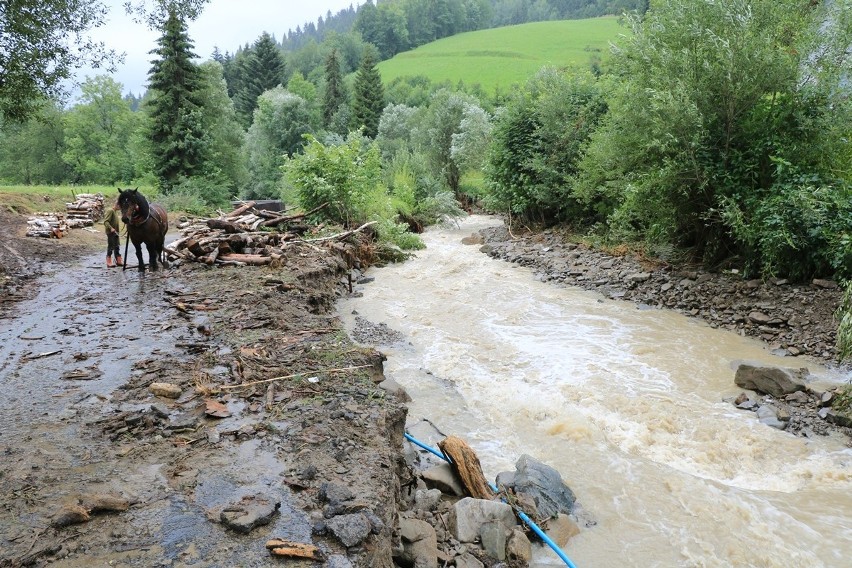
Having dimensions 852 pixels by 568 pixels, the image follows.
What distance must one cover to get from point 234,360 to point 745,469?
6471mm

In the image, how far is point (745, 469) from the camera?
627 centimetres

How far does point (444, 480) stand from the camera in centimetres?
541

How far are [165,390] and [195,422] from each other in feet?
2.68

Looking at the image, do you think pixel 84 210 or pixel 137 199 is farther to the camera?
pixel 84 210

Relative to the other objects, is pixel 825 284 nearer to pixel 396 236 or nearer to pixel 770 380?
pixel 770 380

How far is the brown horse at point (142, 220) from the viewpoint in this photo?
34.0 ft

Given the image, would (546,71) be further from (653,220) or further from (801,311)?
(801,311)

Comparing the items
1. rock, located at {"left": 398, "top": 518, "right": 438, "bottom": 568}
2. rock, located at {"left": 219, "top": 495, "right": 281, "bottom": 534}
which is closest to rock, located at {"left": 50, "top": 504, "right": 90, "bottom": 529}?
rock, located at {"left": 219, "top": 495, "right": 281, "bottom": 534}

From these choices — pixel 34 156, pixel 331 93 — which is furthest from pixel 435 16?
pixel 34 156

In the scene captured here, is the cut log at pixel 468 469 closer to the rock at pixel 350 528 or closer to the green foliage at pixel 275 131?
the rock at pixel 350 528

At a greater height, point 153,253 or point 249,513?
point 153,253

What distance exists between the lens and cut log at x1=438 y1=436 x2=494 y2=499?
529 centimetres

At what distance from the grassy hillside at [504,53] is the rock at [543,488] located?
65.0 metres

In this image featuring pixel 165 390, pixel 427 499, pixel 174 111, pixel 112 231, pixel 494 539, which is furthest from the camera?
pixel 174 111
